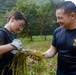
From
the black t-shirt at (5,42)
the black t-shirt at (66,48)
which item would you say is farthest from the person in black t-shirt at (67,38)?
the black t-shirt at (5,42)

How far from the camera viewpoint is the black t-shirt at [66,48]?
7.82ft

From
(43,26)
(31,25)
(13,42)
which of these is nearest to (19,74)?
(13,42)

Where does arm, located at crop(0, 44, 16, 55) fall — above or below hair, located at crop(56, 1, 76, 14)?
below

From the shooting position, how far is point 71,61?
95.1 inches

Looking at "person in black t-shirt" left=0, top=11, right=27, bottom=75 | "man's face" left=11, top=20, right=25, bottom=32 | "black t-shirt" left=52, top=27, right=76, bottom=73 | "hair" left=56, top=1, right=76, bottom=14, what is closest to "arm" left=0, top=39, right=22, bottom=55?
"person in black t-shirt" left=0, top=11, right=27, bottom=75

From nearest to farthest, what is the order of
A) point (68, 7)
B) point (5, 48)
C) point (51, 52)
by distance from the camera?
point (5, 48) → point (68, 7) → point (51, 52)

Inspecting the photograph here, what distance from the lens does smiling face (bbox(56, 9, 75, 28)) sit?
7.81ft

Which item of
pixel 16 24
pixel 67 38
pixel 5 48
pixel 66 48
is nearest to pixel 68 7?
pixel 67 38

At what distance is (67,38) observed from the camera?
242 centimetres

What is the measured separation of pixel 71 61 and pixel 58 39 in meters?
0.28

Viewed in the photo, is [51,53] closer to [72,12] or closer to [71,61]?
[71,61]

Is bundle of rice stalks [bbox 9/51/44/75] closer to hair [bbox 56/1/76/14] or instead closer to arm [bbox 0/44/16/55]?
arm [bbox 0/44/16/55]

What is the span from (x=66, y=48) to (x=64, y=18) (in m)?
0.32

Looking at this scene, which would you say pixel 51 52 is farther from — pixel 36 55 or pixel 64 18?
pixel 64 18
